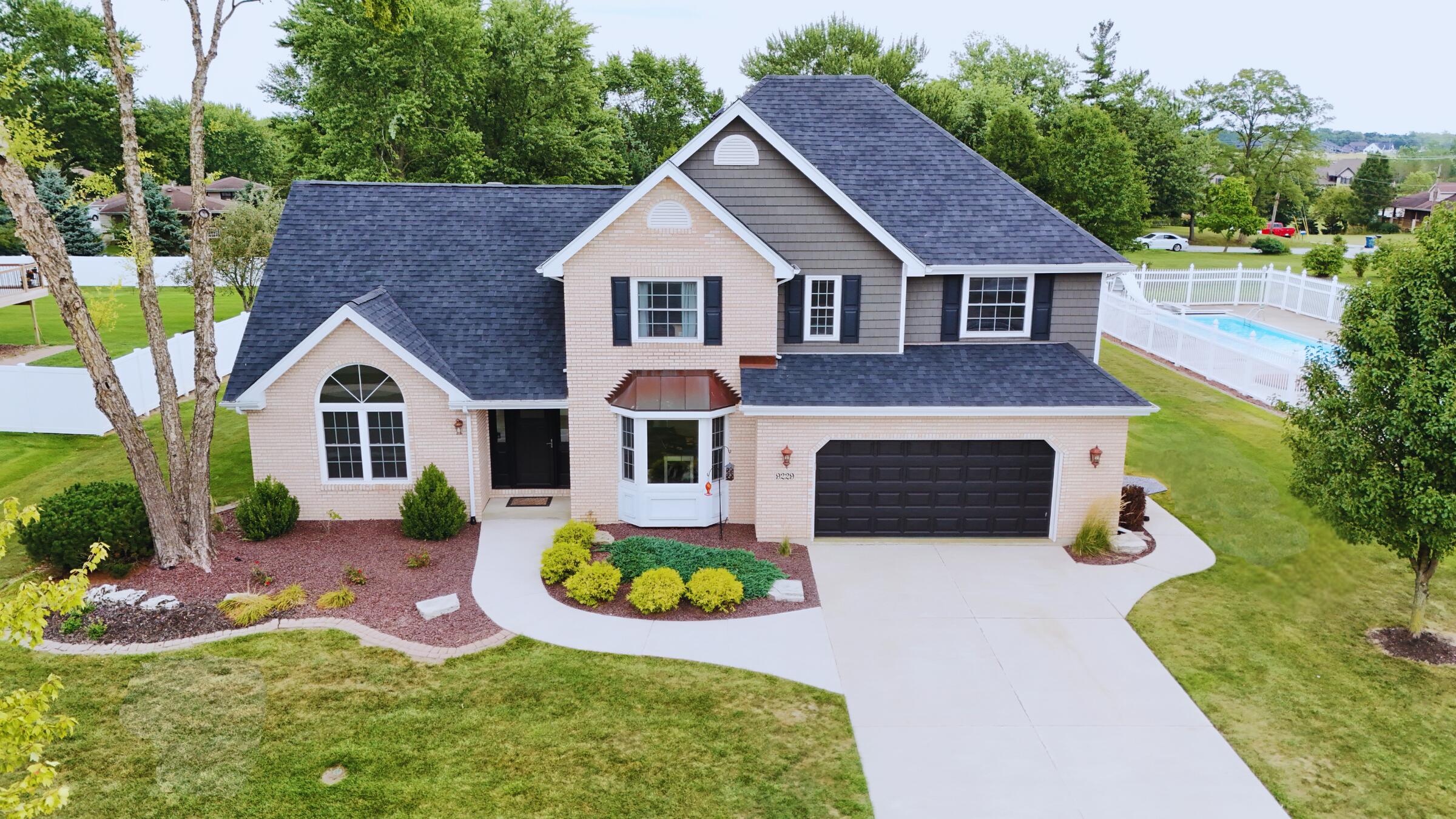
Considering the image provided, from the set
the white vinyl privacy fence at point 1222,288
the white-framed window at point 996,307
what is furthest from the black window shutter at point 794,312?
the white vinyl privacy fence at point 1222,288

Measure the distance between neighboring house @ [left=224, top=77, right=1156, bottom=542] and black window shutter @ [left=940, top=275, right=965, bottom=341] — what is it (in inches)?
1.6

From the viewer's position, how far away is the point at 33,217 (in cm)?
1438

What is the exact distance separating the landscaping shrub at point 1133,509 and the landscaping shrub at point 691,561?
724 centimetres

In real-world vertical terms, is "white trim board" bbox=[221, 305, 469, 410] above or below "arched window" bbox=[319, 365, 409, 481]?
above

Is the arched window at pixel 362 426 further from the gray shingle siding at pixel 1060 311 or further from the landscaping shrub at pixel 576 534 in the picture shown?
the gray shingle siding at pixel 1060 311

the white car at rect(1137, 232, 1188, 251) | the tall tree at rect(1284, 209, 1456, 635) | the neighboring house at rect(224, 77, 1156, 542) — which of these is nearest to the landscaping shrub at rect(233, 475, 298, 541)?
the neighboring house at rect(224, 77, 1156, 542)

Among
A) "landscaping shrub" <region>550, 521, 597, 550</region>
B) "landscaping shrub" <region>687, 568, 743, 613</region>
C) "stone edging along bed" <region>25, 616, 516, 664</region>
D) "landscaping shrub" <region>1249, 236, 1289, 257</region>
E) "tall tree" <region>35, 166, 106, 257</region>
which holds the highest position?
"tall tree" <region>35, 166, 106, 257</region>

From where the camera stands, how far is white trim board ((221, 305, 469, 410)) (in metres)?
17.9

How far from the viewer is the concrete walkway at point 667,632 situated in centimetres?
1371

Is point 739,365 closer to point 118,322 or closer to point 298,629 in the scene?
point 298,629

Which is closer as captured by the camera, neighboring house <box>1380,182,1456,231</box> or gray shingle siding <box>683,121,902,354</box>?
gray shingle siding <box>683,121,902,354</box>

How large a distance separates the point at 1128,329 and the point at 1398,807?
27534 millimetres

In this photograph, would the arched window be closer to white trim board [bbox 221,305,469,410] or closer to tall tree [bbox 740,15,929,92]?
white trim board [bbox 221,305,469,410]

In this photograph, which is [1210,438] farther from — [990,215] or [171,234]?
[171,234]
